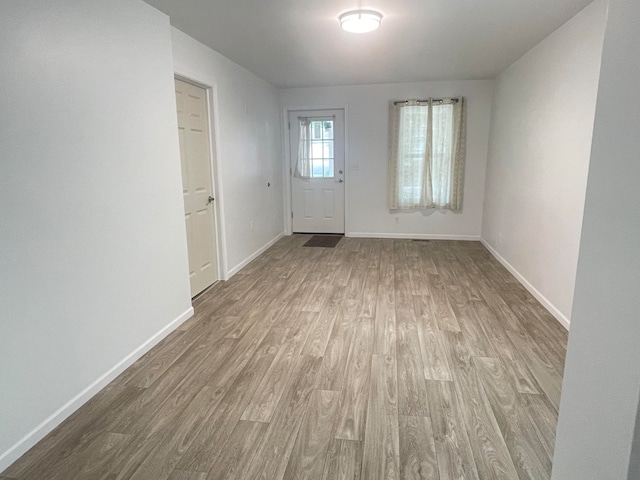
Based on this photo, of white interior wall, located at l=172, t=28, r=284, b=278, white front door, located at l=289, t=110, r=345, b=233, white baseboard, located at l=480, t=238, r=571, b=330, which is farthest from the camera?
white front door, located at l=289, t=110, r=345, b=233

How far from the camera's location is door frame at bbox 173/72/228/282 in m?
3.82

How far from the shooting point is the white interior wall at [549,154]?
2.80 meters

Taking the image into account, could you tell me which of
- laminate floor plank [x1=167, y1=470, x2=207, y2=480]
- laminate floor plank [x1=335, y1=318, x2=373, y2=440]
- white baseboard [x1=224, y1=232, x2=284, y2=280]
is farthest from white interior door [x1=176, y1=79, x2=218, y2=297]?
laminate floor plank [x1=167, y1=470, x2=207, y2=480]

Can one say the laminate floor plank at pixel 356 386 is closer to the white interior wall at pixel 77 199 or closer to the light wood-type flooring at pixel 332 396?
the light wood-type flooring at pixel 332 396

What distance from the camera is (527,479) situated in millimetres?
1586

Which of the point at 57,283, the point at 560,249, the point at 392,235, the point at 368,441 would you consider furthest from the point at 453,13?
the point at 392,235

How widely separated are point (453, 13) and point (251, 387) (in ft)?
9.53

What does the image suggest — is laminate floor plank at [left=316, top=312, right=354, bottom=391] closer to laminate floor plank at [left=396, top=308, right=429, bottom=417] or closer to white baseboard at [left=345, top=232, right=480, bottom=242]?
laminate floor plank at [left=396, top=308, right=429, bottom=417]

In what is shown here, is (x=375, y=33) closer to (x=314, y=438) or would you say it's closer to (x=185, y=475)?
(x=314, y=438)

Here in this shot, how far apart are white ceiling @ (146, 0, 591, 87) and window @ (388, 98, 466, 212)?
0.77 meters

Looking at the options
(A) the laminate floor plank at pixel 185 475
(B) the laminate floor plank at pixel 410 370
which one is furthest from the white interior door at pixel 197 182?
(A) the laminate floor plank at pixel 185 475

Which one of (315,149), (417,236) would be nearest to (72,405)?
(315,149)

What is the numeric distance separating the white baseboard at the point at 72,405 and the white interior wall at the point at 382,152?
401cm

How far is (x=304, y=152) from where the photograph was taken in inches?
247
